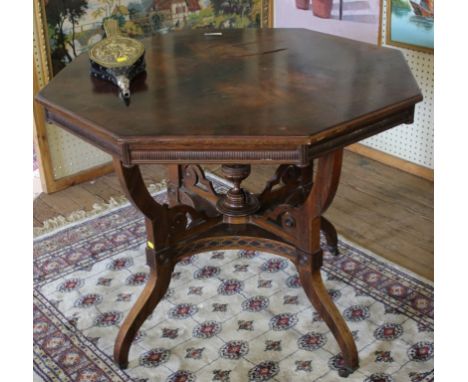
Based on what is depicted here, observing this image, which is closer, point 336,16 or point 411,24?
point 411,24

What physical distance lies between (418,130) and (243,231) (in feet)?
4.98

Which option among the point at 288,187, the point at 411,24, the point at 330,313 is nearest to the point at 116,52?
the point at 288,187

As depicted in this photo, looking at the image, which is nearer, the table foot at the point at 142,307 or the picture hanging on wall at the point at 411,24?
the table foot at the point at 142,307

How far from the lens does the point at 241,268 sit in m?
2.80

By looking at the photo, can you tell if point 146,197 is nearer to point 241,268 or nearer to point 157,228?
point 157,228

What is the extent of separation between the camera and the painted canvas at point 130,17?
323 centimetres

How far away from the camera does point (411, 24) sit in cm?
330

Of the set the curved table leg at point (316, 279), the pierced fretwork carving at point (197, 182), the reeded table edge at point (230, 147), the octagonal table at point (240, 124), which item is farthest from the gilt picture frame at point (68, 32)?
the curved table leg at point (316, 279)

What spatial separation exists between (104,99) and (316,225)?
0.80 meters

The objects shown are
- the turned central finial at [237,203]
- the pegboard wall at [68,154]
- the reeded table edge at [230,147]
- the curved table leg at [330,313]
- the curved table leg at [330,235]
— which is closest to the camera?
the reeded table edge at [230,147]

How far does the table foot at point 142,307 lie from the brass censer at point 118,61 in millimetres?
586

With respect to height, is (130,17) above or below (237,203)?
above

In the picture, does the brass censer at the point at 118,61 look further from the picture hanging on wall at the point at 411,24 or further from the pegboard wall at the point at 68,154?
the picture hanging on wall at the point at 411,24

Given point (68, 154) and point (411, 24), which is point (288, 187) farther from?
point (68, 154)
